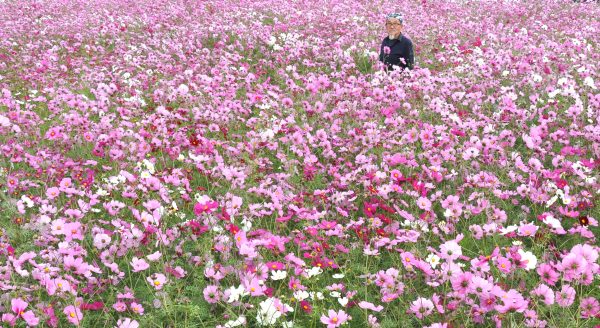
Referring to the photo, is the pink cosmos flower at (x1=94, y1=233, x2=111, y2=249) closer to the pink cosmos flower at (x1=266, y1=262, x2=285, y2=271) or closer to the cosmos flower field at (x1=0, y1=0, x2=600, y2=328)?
the cosmos flower field at (x1=0, y1=0, x2=600, y2=328)

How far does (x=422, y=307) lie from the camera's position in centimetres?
290

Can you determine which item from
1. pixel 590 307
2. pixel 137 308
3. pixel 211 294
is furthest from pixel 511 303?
pixel 137 308

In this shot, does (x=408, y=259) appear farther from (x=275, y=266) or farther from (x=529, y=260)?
(x=275, y=266)

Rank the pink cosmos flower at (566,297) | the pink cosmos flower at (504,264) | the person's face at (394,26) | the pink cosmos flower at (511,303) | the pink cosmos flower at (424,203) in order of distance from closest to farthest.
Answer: the pink cosmos flower at (511,303) < the pink cosmos flower at (566,297) < the pink cosmos flower at (504,264) < the pink cosmos flower at (424,203) < the person's face at (394,26)

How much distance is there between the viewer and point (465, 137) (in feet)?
17.6

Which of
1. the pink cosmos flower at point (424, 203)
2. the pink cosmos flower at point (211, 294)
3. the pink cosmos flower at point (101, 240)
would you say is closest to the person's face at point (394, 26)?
the pink cosmos flower at point (424, 203)

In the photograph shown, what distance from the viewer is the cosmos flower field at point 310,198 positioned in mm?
3055

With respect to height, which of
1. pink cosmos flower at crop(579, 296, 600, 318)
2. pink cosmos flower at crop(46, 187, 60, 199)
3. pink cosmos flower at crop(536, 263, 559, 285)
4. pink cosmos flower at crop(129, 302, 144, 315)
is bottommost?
pink cosmos flower at crop(129, 302, 144, 315)

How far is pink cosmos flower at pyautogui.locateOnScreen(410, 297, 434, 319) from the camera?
9.48 feet

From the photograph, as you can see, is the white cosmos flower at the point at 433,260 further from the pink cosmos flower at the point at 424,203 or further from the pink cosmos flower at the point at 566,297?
the pink cosmos flower at the point at 424,203

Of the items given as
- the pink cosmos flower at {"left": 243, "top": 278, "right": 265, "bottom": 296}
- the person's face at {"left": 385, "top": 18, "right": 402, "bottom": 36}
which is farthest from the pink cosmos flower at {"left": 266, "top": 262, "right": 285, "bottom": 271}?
the person's face at {"left": 385, "top": 18, "right": 402, "bottom": 36}

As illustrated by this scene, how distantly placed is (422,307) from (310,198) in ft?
5.33

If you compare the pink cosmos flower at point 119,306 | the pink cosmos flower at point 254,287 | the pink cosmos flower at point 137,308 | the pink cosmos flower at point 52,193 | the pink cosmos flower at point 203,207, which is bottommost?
the pink cosmos flower at point 137,308

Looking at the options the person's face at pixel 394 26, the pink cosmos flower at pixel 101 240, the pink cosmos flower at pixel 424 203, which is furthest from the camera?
the person's face at pixel 394 26
